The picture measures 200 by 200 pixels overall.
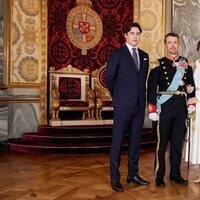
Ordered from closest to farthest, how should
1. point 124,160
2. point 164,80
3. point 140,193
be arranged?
point 140,193 → point 164,80 → point 124,160

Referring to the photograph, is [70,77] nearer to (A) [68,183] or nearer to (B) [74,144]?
(B) [74,144]

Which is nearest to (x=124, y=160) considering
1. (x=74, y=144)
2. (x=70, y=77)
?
(x=74, y=144)

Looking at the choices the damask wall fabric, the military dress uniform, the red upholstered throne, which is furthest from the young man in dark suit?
the damask wall fabric

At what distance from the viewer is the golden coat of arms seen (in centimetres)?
729

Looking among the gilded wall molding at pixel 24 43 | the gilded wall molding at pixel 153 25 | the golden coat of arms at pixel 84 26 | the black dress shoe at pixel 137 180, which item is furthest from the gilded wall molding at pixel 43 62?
the black dress shoe at pixel 137 180

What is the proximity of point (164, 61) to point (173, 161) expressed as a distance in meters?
1.02

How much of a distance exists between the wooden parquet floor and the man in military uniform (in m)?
0.32

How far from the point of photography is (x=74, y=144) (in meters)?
5.74

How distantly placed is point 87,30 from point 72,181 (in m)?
4.36

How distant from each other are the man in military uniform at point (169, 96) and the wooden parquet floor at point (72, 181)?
0.32 metres

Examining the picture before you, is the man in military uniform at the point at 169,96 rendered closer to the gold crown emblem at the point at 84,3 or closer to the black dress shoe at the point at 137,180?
the black dress shoe at the point at 137,180

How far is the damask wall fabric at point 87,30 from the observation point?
7129mm

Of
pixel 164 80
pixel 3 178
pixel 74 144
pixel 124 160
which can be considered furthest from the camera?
pixel 74 144

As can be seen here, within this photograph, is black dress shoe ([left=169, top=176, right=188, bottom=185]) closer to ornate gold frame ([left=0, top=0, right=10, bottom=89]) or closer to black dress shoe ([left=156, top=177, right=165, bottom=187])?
black dress shoe ([left=156, top=177, right=165, bottom=187])
